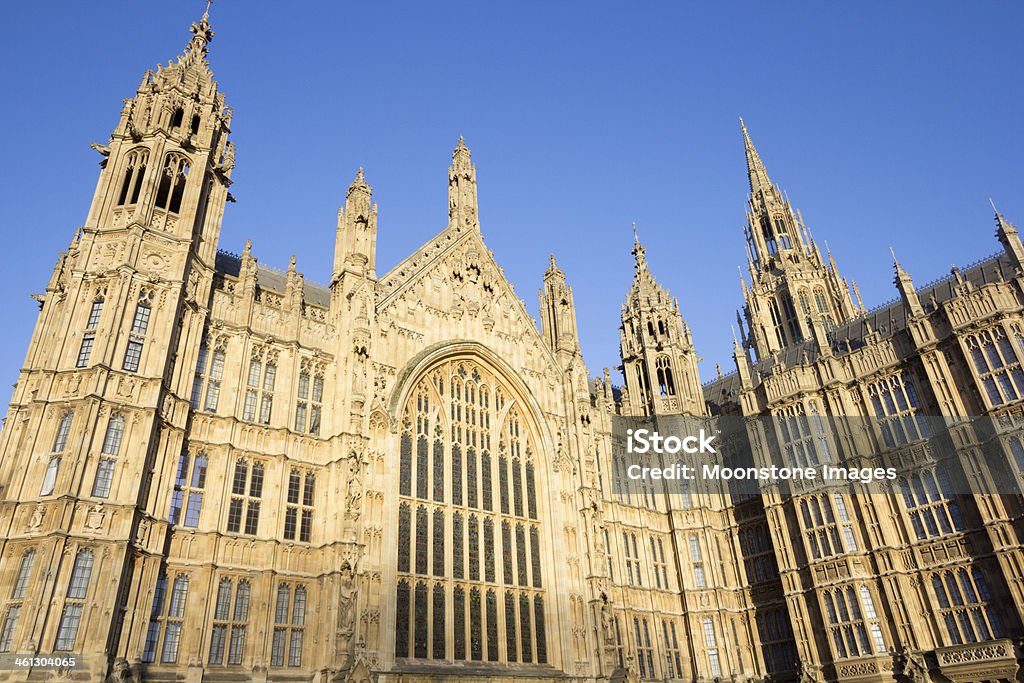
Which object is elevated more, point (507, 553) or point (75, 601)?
point (507, 553)

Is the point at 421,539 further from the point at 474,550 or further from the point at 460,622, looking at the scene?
the point at 460,622

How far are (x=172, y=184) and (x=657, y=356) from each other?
3114 cm

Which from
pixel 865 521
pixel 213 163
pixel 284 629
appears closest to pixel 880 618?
pixel 865 521

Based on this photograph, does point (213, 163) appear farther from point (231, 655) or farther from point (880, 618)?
point (880, 618)

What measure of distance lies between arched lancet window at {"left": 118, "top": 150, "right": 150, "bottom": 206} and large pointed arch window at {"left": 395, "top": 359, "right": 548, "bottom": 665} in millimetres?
14256

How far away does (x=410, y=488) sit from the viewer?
99.8 feet

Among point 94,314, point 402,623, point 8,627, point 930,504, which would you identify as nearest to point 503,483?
point 402,623

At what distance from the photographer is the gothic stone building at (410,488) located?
23125mm

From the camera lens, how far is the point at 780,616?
38.8 m

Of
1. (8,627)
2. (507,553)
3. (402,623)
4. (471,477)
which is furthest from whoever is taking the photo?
(471,477)

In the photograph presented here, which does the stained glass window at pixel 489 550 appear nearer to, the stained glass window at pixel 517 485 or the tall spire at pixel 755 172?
the stained glass window at pixel 517 485

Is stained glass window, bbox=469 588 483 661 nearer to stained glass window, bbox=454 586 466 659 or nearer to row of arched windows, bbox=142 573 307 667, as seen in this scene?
stained glass window, bbox=454 586 466 659

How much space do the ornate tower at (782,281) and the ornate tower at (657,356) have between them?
1681 centimetres

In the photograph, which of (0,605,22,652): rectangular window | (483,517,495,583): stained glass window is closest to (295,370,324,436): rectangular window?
(483,517,495,583): stained glass window
